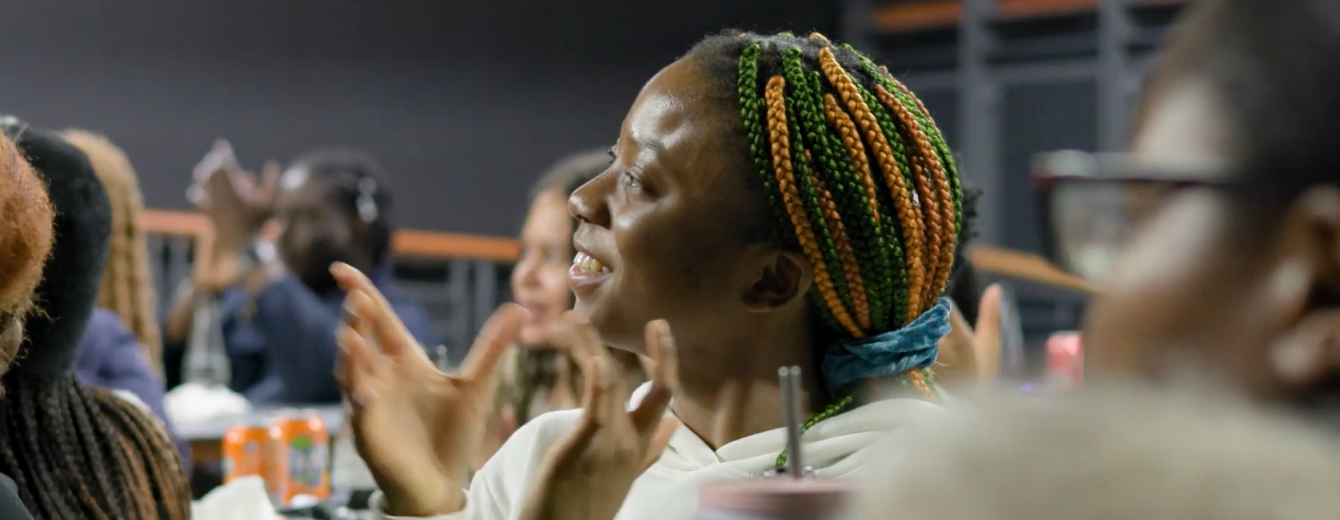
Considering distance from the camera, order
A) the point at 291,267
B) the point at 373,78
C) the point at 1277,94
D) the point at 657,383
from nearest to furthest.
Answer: the point at 1277,94, the point at 657,383, the point at 291,267, the point at 373,78

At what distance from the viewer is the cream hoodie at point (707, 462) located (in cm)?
130

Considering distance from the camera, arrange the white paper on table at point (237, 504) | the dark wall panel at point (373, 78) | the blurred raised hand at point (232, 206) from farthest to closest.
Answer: the dark wall panel at point (373, 78)
the blurred raised hand at point (232, 206)
the white paper on table at point (237, 504)

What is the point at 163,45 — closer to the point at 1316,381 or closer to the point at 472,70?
the point at 472,70

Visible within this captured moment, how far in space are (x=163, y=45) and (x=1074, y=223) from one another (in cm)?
685

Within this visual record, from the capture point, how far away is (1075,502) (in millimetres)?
467

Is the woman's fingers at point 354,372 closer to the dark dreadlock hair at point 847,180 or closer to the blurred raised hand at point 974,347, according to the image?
the dark dreadlock hair at point 847,180

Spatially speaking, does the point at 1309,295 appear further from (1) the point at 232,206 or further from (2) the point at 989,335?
(1) the point at 232,206

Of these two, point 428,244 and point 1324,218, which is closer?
point 1324,218

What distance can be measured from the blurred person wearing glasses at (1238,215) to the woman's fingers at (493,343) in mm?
713

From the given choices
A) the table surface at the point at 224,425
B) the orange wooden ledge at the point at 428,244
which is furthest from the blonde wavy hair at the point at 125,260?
the orange wooden ledge at the point at 428,244

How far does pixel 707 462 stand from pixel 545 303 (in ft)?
5.10

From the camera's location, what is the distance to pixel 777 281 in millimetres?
1355

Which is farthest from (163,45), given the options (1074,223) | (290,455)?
(1074,223)

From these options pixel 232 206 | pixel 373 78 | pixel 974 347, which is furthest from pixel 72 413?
pixel 373 78
